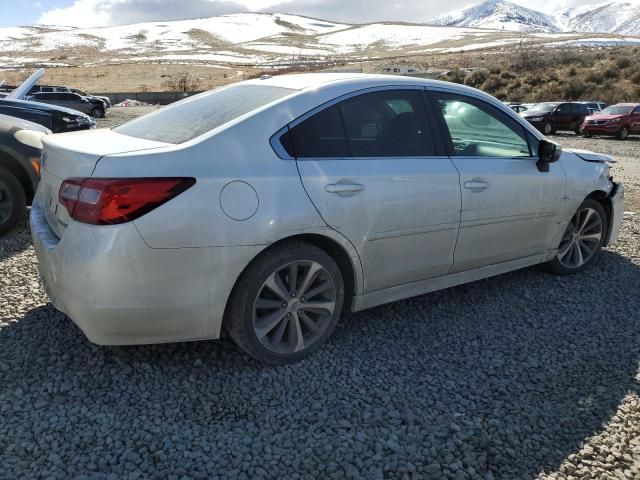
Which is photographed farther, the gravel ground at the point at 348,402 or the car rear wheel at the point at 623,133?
the car rear wheel at the point at 623,133

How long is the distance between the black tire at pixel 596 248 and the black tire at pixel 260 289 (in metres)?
2.45

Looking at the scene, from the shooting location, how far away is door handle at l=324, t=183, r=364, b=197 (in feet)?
10.0

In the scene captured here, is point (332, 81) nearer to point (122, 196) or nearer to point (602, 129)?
point (122, 196)

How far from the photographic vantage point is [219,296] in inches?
111

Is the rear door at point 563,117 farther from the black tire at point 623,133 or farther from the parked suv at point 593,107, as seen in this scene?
the black tire at point 623,133

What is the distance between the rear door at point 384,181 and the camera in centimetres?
309

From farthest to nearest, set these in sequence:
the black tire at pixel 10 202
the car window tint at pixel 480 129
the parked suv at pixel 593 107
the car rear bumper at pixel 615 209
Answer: the parked suv at pixel 593 107
the black tire at pixel 10 202
the car rear bumper at pixel 615 209
the car window tint at pixel 480 129

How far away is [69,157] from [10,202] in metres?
3.11

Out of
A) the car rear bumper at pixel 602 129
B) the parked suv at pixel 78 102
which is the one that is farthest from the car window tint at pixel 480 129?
Result: the parked suv at pixel 78 102

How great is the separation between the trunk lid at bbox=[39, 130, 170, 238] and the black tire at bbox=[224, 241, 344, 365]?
820 millimetres

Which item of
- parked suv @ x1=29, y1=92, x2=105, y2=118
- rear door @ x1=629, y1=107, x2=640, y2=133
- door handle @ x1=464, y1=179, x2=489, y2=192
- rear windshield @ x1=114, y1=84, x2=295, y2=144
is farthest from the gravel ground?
parked suv @ x1=29, y1=92, x2=105, y2=118

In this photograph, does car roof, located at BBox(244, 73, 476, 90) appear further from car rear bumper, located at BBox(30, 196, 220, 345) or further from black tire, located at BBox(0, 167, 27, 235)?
black tire, located at BBox(0, 167, 27, 235)

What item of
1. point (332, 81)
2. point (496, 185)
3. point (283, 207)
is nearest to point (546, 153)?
point (496, 185)

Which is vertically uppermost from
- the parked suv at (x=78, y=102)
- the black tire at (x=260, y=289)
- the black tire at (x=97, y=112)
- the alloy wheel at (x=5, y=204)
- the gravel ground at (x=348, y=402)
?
the black tire at (x=260, y=289)
